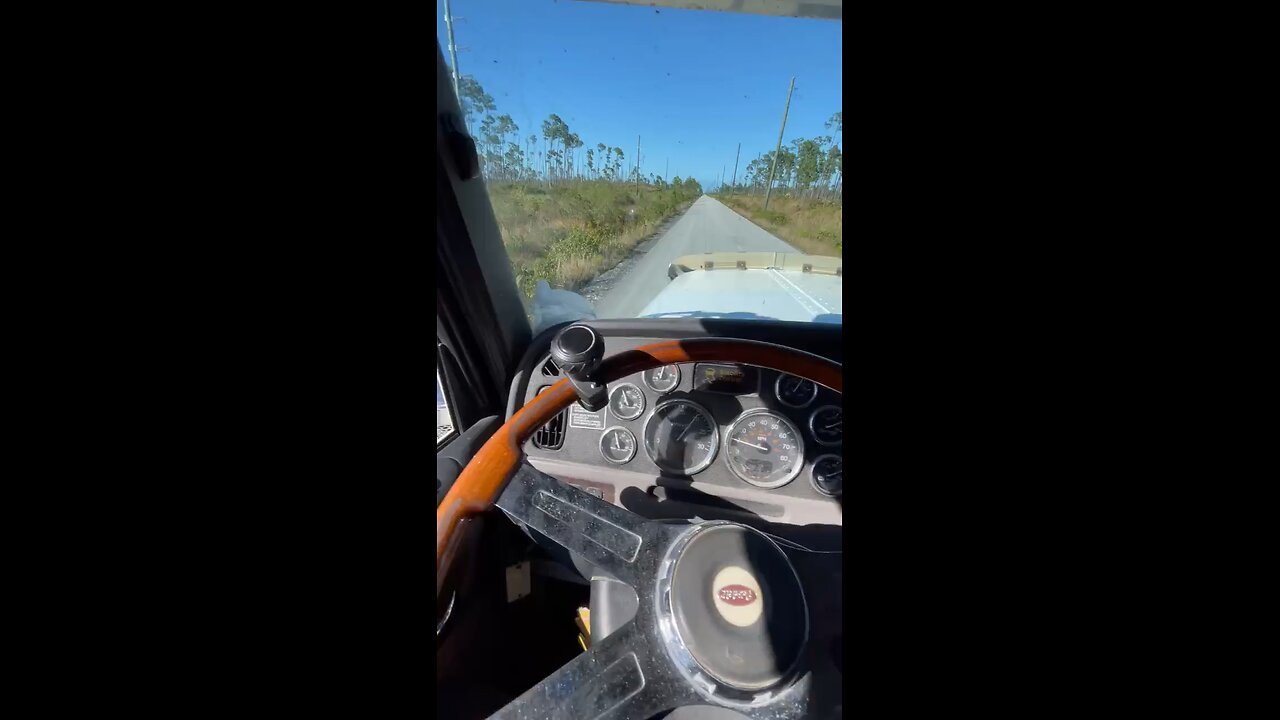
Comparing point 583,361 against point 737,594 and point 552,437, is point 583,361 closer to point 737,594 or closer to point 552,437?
point 737,594

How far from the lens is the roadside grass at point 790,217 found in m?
1.94

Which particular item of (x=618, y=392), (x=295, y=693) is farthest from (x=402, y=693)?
(x=618, y=392)

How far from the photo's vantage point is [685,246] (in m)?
2.81

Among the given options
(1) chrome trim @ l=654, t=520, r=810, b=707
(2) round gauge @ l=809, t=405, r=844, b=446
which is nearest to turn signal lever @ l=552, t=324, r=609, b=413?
(1) chrome trim @ l=654, t=520, r=810, b=707

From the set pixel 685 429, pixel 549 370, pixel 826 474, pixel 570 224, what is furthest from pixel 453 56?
pixel 826 474

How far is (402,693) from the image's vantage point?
2.02 feet

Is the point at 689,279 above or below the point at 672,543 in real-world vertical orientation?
above

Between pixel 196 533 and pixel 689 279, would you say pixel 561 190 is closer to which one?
pixel 689 279

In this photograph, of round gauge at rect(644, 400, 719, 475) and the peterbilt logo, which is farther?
round gauge at rect(644, 400, 719, 475)

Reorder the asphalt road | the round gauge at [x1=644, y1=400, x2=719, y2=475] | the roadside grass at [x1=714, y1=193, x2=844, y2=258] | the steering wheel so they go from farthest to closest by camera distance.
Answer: the asphalt road < the round gauge at [x1=644, y1=400, x2=719, y2=475] < the roadside grass at [x1=714, y1=193, x2=844, y2=258] < the steering wheel

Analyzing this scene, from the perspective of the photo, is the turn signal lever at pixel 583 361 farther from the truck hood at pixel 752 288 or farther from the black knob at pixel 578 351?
the truck hood at pixel 752 288

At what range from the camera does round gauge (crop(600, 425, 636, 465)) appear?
90.9 inches

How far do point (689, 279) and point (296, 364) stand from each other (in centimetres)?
246

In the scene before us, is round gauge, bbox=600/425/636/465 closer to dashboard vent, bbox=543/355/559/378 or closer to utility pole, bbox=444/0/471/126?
dashboard vent, bbox=543/355/559/378
